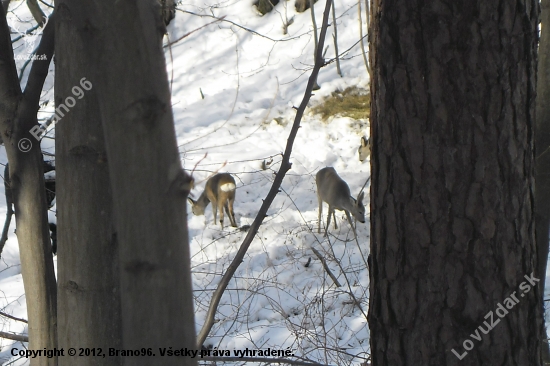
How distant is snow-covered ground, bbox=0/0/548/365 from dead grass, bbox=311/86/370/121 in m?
0.22

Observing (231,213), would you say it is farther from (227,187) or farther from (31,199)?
(31,199)

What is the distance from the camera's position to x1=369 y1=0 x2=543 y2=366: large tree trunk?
163 cm

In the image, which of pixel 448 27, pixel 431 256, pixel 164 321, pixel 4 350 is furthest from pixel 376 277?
pixel 4 350

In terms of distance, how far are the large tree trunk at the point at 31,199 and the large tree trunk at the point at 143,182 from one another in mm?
820

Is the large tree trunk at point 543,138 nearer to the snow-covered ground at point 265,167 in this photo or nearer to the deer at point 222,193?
the snow-covered ground at point 265,167

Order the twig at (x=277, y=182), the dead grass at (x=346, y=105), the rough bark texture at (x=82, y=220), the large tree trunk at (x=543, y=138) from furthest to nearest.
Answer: the dead grass at (x=346, y=105) < the large tree trunk at (x=543, y=138) < the twig at (x=277, y=182) < the rough bark texture at (x=82, y=220)

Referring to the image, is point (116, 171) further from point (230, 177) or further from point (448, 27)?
point (230, 177)

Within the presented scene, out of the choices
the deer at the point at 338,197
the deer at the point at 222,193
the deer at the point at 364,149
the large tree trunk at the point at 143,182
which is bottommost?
the large tree trunk at the point at 143,182

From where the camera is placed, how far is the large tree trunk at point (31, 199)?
1.71 meters

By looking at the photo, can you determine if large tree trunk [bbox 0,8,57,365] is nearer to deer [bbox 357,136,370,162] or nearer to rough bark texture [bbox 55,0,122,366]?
rough bark texture [bbox 55,0,122,366]

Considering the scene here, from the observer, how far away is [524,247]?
1744 mm

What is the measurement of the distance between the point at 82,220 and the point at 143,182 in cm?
55

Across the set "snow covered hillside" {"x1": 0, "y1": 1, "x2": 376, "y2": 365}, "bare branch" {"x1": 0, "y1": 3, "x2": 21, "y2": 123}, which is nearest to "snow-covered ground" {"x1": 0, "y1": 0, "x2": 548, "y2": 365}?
"snow covered hillside" {"x1": 0, "y1": 1, "x2": 376, "y2": 365}

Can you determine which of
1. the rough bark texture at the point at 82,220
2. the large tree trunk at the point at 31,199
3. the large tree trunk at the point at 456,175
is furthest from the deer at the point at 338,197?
the rough bark texture at the point at 82,220
